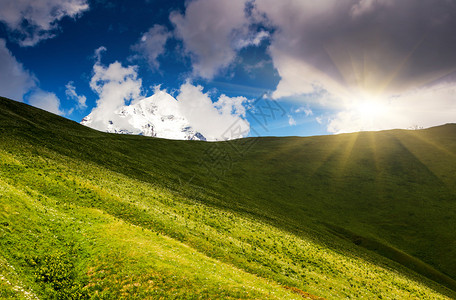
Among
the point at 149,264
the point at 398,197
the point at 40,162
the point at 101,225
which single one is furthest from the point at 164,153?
the point at 398,197

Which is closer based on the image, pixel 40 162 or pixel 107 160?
pixel 40 162

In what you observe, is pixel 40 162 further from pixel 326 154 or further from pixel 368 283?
pixel 326 154

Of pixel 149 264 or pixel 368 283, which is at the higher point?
pixel 149 264

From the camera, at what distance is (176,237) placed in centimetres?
2723

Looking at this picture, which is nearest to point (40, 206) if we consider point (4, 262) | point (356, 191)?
point (4, 262)

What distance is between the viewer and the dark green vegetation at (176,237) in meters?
16.5

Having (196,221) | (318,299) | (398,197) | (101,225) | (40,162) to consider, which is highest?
(40,162)

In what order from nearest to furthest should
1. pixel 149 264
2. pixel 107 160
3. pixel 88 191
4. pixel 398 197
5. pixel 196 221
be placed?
pixel 149 264 → pixel 88 191 → pixel 196 221 → pixel 107 160 → pixel 398 197

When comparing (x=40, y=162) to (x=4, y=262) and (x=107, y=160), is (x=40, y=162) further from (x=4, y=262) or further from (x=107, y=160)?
(x=4, y=262)

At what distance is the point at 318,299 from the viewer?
72.2 feet

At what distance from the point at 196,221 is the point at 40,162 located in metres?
27.6

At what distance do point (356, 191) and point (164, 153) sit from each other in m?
93.8

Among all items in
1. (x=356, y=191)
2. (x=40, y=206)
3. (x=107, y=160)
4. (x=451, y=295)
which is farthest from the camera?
(x=356, y=191)

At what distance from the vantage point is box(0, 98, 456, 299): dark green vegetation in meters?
16.5
